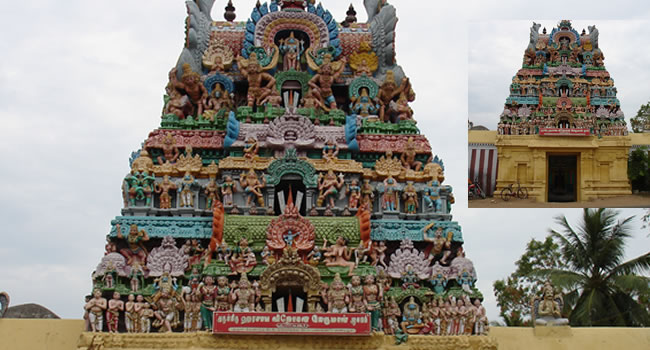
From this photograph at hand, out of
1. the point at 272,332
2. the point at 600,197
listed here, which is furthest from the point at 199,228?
the point at 600,197

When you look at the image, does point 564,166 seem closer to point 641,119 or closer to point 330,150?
point 641,119

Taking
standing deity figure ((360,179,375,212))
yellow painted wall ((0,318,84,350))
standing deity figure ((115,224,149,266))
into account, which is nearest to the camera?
yellow painted wall ((0,318,84,350))

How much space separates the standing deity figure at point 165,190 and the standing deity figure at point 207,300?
8.86ft

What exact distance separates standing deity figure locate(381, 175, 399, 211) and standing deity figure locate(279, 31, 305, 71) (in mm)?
4766

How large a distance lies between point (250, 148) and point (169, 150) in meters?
2.00

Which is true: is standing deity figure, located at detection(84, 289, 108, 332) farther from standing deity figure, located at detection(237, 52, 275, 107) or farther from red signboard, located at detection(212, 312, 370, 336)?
standing deity figure, located at detection(237, 52, 275, 107)

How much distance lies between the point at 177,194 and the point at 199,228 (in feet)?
3.58

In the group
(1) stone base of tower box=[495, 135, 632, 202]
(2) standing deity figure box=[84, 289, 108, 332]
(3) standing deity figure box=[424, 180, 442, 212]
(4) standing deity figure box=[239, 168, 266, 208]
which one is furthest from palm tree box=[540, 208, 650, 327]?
(2) standing deity figure box=[84, 289, 108, 332]

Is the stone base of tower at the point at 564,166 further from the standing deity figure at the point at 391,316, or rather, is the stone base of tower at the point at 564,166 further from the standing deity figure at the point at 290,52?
the standing deity figure at the point at 391,316

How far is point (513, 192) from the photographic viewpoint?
2527cm

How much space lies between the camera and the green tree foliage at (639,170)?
2498cm

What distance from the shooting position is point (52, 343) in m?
17.8

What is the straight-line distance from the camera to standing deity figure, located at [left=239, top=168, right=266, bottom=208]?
1873cm

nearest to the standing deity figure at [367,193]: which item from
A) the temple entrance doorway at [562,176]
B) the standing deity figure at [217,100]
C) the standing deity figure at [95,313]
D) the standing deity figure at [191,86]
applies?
the standing deity figure at [217,100]
